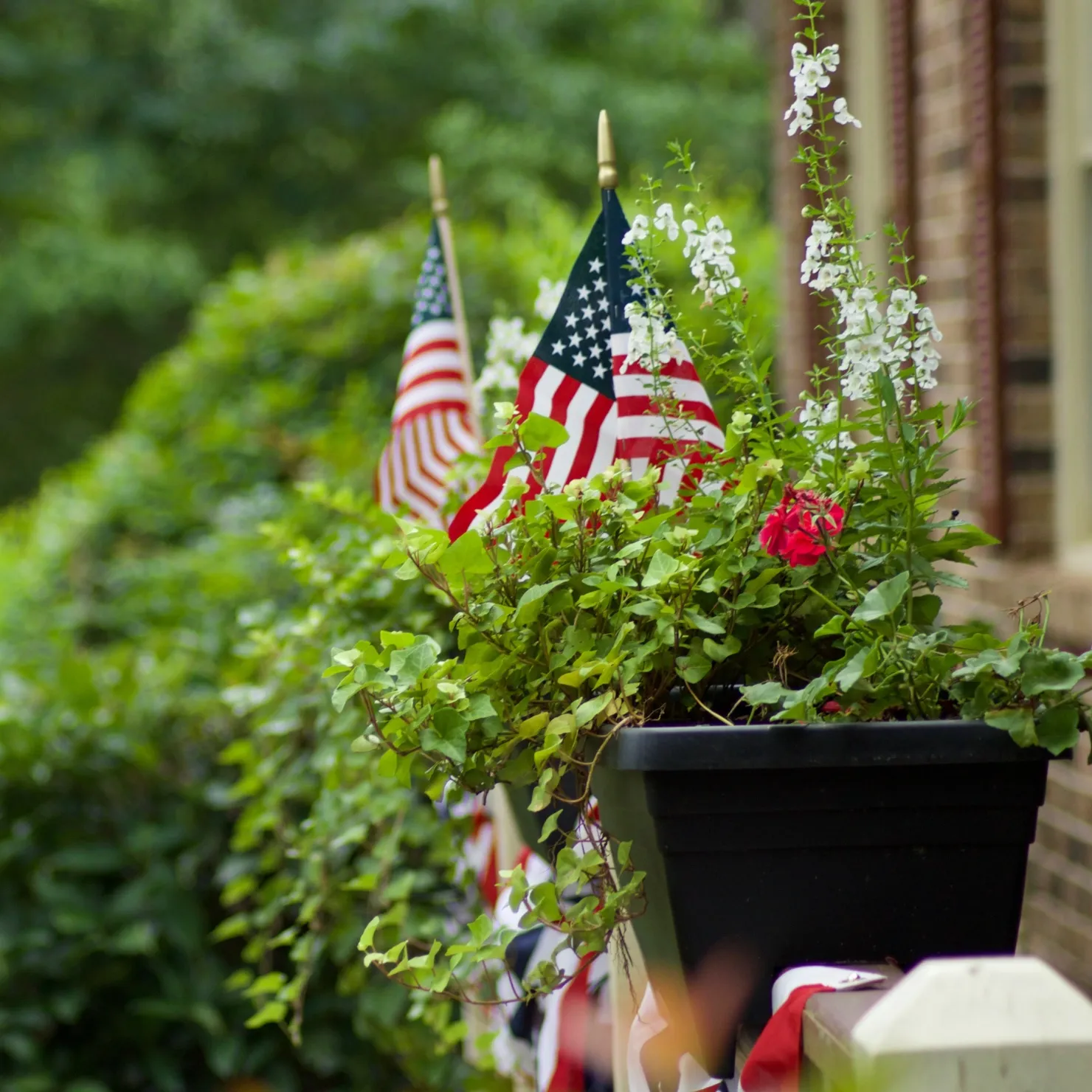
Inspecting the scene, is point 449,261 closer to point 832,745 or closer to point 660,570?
point 660,570

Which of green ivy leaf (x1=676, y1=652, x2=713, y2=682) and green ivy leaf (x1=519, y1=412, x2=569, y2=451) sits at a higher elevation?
green ivy leaf (x1=519, y1=412, x2=569, y2=451)

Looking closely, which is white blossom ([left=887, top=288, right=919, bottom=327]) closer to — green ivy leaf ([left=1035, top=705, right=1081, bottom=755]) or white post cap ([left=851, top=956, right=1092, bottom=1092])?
green ivy leaf ([left=1035, top=705, right=1081, bottom=755])

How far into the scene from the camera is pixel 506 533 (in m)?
1.36

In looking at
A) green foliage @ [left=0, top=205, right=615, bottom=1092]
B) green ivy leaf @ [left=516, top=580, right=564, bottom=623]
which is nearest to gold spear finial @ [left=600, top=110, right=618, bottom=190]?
green ivy leaf @ [left=516, top=580, right=564, bottom=623]

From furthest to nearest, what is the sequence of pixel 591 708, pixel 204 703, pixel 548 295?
pixel 204 703
pixel 548 295
pixel 591 708

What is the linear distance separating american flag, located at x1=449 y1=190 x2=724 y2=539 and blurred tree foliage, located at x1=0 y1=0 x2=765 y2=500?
1288 centimetres

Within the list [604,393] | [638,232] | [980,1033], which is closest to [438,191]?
[604,393]

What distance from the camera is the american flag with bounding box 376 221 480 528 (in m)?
2.38

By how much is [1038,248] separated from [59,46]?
1443 cm

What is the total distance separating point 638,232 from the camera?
55.2 inches

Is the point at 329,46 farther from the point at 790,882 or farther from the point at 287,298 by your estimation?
the point at 790,882

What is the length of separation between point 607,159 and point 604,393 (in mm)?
265

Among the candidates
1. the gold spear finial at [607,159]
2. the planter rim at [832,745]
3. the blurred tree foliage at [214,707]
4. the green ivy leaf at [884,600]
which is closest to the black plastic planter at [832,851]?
the planter rim at [832,745]

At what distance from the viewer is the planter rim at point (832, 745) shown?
3.71 ft
